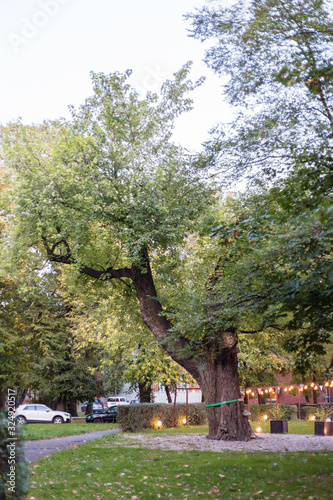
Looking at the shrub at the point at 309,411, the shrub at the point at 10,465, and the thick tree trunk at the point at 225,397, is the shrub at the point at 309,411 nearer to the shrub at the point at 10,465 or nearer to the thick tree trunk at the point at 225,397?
the thick tree trunk at the point at 225,397

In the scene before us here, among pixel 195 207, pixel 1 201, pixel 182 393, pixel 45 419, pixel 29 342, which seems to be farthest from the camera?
pixel 182 393

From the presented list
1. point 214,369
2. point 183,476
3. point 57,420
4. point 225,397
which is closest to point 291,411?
point 57,420

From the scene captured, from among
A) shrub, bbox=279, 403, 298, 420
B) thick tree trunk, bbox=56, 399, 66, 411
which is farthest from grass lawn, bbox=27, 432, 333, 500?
thick tree trunk, bbox=56, 399, 66, 411

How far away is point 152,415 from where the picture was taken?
23.2 metres

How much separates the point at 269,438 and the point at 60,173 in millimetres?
11487

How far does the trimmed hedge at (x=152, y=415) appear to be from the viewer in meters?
21.5

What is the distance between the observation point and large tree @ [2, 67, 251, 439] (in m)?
14.4

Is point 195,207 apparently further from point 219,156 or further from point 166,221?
point 219,156

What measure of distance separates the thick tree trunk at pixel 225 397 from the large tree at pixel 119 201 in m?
0.03

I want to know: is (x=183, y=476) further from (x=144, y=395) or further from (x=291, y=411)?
(x=291, y=411)

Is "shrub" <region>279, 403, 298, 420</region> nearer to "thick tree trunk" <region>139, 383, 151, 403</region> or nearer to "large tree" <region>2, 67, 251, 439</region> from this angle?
"thick tree trunk" <region>139, 383, 151, 403</region>

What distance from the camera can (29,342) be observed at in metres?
32.5

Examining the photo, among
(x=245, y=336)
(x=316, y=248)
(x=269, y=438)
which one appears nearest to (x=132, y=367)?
(x=245, y=336)

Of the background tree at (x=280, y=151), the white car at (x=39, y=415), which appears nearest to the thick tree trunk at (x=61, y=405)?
the white car at (x=39, y=415)
